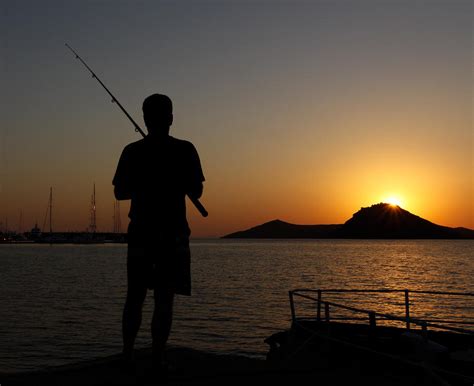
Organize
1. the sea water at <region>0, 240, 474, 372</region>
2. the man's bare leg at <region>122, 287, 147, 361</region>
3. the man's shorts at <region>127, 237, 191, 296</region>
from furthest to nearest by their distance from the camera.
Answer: the sea water at <region>0, 240, 474, 372</region>, the man's bare leg at <region>122, 287, 147, 361</region>, the man's shorts at <region>127, 237, 191, 296</region>

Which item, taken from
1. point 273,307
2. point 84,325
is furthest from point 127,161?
point 273,307

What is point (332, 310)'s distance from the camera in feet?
156

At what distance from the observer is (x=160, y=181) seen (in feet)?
19.9

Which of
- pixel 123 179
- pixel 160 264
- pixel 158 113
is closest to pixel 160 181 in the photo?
pixel 123 179

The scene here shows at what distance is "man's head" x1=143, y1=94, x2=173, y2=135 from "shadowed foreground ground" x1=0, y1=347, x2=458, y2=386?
2508 millimetres

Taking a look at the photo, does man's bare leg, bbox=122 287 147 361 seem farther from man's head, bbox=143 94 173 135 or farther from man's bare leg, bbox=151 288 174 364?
man's head, bbox=143 94 173 135

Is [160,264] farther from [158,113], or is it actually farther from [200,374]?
[158,113]

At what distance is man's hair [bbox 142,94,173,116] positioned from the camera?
614cm

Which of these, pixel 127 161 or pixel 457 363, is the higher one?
pixel 127 161

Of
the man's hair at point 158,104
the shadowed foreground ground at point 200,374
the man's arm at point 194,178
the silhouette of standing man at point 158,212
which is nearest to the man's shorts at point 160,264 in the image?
the silhouette of standing man at point 158,212

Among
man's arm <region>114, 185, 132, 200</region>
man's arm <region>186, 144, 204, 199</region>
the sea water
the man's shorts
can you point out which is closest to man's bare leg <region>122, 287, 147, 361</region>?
the man's shorts

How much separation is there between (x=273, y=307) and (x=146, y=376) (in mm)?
45067

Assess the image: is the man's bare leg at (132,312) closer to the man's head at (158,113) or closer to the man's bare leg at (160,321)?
the man's bare leg at (160,321)

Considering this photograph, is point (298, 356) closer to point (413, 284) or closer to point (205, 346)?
point (205, 346)
